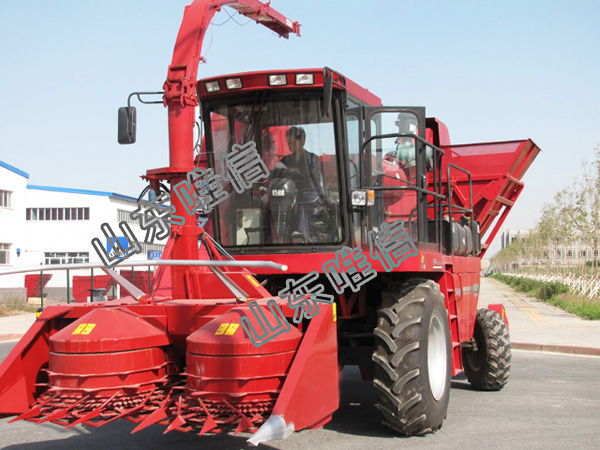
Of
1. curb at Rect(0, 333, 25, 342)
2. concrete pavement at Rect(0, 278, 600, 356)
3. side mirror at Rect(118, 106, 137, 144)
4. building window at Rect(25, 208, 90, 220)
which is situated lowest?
concrete pavement at Rect(0, 278, 600, 356)

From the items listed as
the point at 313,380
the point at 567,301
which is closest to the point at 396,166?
the point at 313,380

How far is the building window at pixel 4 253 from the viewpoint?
139ft

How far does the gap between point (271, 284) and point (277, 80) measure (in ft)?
6.64

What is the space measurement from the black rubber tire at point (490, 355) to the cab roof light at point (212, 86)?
484 centimetres

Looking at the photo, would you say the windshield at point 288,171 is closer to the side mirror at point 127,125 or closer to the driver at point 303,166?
the driver at point 303,166

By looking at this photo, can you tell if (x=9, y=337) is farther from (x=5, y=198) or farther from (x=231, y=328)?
(x=5, y=198)

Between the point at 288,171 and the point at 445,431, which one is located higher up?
the point at 288,171

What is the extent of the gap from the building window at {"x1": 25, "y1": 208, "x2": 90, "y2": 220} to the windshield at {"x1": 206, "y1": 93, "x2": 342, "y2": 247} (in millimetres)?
47244

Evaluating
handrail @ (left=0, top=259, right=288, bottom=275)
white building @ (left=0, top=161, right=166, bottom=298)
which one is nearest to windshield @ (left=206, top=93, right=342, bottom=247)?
handrail @ (left=0, top=259, right=288, bottom=275)

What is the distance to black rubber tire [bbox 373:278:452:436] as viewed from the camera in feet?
18.9

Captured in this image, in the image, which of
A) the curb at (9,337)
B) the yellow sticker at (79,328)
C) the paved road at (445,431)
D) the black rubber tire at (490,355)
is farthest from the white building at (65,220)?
the yellow sticker at (79,328)

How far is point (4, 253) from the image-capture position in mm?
42688

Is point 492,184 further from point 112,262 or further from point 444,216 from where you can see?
point 112,262

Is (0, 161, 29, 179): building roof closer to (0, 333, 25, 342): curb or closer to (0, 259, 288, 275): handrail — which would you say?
(0, 333, 25, 342): curb
